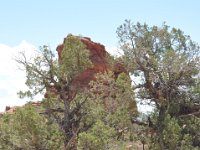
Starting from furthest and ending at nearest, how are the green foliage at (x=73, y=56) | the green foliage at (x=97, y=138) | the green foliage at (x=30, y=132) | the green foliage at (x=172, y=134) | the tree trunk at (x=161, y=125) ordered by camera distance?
the tree trunk at (x=161, y=125)
the green foliage at (x=73, y=56)
the green foliage at (x=172, y=134)
the green foliage at (x=30, y=132)
the green foliage at (x=97, y=138)

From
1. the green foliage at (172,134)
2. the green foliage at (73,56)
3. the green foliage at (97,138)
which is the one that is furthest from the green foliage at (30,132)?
the green foliage at (172,134)

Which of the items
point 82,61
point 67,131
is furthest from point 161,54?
point 67,131

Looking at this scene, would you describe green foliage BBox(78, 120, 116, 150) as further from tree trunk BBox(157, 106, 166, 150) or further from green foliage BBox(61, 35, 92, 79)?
green foliage BBox(61, 35, 92, 79)

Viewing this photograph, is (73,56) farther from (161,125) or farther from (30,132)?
(161,125)

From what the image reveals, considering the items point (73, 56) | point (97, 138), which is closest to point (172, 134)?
point (97, 138)

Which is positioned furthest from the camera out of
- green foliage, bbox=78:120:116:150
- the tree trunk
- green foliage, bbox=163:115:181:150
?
the tree trunk

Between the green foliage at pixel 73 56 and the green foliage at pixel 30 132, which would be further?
the green foliage at pixel 73 56

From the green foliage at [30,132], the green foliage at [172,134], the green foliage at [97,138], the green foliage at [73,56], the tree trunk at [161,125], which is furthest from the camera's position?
the tree trunk at [161,125]

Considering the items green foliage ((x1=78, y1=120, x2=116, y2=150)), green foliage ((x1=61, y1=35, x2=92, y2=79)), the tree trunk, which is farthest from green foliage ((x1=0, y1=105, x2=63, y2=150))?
the tree trunk

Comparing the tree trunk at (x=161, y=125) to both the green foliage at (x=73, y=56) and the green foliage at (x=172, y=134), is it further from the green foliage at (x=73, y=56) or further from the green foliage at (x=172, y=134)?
the green foliage at (x=73, y=56)

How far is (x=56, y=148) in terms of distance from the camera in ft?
74.1

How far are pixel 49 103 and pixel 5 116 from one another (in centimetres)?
284

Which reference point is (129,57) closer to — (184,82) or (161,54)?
(161,54)

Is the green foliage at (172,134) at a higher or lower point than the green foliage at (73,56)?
lower
